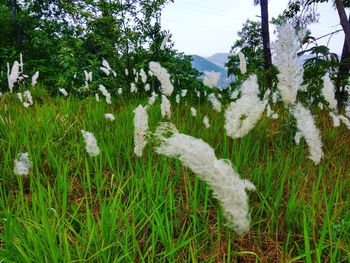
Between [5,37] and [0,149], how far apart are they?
1240 cm

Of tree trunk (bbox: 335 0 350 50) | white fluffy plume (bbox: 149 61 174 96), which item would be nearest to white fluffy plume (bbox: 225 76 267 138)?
white fluffy plume (bbox: 149 61 174 96)

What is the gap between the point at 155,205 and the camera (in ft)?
5.46

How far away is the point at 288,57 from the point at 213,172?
1.12 meters

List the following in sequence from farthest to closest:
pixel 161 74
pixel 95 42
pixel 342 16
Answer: pixel 95 42 < pixel 342 16 < pixel 161 74

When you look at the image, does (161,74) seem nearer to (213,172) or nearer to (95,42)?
(213,172)

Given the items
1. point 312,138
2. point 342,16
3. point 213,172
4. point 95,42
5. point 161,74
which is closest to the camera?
point 213,172

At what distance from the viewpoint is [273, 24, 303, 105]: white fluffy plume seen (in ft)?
5.44

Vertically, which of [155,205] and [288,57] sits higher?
[288,57]

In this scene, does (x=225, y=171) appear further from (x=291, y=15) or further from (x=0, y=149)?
(x=291, y=15)

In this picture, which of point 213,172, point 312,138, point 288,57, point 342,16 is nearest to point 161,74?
point 288,57

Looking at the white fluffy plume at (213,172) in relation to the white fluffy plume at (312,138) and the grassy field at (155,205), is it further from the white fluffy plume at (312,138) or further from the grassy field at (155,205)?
the white fluffy plume at (312,138)

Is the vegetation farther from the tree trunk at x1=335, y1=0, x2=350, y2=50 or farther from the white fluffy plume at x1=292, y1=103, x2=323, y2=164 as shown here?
the tree trunk at x1=335, y1=0, x2=350, y2=50

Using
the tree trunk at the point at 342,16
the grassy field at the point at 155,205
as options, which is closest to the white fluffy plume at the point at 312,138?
the grassy field at the point at 155,205

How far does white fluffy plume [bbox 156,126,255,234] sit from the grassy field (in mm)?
316
